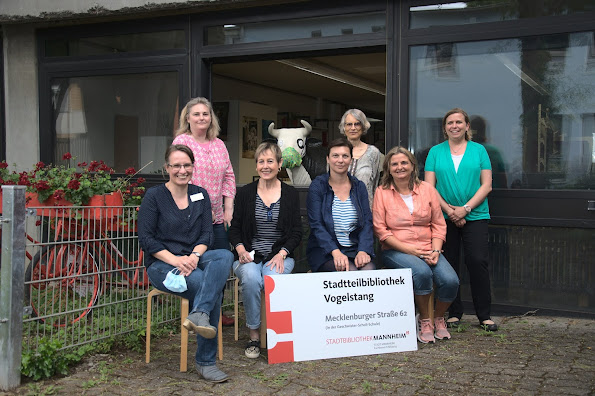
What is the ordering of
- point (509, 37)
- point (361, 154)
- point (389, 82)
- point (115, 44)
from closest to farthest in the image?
point (361, 154) < point (509, 37) < point (389, 82) < point (115, 44)

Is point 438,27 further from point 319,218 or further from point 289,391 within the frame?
point 289,391

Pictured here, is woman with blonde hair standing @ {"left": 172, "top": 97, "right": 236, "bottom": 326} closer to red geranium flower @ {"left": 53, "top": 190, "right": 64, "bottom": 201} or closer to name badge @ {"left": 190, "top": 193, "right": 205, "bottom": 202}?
name badge @ {"left": 190, "top": 193, "right": 205, "bottom": 202}

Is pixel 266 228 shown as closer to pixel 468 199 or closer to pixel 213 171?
pixel 213 171

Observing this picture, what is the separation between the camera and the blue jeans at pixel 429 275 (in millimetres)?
4844

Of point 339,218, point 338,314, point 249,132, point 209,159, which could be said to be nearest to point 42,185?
point 209,159

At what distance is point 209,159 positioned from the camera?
5.11 metres

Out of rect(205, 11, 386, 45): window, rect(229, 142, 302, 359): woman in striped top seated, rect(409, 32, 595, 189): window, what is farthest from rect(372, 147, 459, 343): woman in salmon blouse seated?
rect(205, 11, 386, 45): window

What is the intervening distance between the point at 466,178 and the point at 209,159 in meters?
2.08

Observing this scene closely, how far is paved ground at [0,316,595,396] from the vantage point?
3.88 metres

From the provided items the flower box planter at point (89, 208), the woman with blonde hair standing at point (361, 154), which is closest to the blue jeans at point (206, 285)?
the flower box planter at point (89, 208)

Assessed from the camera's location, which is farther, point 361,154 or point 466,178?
point 361,154

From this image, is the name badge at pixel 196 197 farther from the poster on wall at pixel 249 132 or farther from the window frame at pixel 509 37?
the poster on wall at pixel 249 132

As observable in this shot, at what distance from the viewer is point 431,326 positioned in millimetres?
4957

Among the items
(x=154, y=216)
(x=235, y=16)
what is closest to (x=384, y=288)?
(x=154, y=216)
